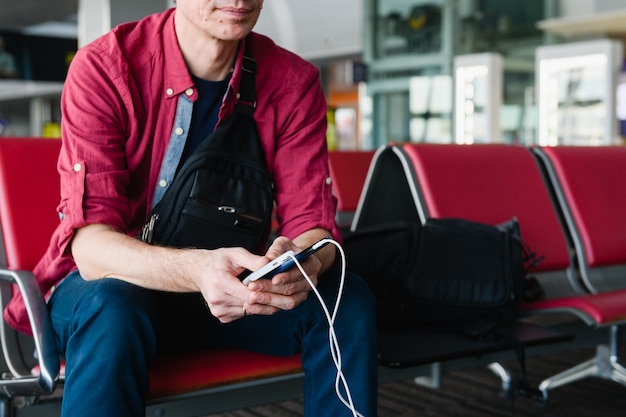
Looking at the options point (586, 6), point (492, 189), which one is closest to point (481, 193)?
point (492, 189)

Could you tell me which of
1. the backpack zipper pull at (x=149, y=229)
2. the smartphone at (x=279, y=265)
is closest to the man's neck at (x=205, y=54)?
the backpack zipper pull at (x=149, y=229)

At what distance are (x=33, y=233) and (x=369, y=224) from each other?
3.70ft

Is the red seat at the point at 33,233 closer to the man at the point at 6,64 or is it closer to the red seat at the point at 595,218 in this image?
the red seat at the point at 595,218

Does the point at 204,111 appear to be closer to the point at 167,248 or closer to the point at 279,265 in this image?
the point at 167,248

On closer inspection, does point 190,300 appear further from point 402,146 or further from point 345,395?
point 402,146

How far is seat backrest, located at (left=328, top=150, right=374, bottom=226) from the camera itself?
4.42 meters

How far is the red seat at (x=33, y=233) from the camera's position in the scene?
1646mm

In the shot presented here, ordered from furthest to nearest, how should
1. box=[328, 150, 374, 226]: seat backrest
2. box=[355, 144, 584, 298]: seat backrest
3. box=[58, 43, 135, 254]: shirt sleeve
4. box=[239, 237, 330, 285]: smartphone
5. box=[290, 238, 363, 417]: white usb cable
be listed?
box=[328, 150, 374, 226]: seat backrest
box=[355, 144, 584, 298]: seat backrest
box=[58, 43, 135, 254]: shirt sleeve
box=[290, 238, 363, 417]: white usb cable
box=[239, 237, 330, 285]: smartphone

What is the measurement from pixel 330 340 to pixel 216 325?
11.8 inches

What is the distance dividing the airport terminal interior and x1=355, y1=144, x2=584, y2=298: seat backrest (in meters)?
0.08

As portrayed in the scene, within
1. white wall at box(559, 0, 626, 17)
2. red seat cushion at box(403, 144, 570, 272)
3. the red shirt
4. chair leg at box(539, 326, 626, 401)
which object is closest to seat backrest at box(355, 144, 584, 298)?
red seat cushion at box(403, 144, 570, 272)

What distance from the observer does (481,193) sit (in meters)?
2.74

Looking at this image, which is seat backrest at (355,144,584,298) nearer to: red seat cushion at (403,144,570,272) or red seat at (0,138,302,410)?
red seat cushion at (403,144,570,272)

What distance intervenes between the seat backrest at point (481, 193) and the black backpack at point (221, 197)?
969 millimetres
